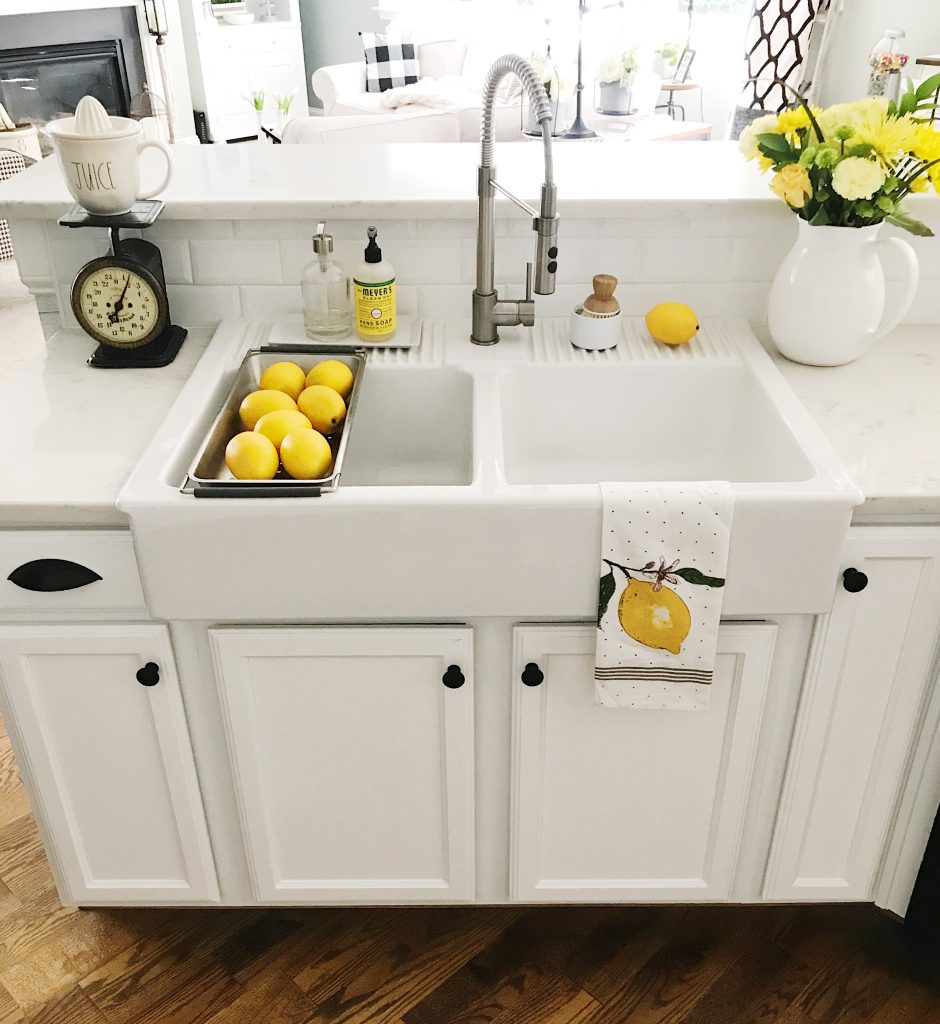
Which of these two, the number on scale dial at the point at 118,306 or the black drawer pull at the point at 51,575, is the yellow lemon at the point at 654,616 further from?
the number on scale dial at the point at 118,306

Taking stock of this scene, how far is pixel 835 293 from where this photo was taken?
1.44 metres

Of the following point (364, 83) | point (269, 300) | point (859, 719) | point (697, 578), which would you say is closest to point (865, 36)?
point (364, 83)

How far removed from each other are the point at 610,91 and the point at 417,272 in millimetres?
4193

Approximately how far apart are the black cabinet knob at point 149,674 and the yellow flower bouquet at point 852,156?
109cm

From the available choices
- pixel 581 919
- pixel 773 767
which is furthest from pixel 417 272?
pixel 581 919

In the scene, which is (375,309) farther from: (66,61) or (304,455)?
(66,61)

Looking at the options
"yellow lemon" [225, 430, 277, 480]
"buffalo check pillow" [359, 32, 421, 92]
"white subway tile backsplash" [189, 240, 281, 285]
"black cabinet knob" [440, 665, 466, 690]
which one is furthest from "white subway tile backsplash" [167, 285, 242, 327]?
"buffalo check pillow" [359, 32, 421, 92]

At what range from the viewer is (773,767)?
4.64ft

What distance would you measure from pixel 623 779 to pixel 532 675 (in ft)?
0.84

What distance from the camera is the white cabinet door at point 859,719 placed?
126cm

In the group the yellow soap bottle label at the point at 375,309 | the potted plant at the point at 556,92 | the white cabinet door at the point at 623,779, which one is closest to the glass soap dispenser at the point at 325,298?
the yellow soap bottle label at the point at 375,309

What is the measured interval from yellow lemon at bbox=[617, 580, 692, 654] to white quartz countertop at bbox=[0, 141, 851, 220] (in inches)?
26.7

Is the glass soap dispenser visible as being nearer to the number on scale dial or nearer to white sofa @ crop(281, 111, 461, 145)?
the number on scale dial

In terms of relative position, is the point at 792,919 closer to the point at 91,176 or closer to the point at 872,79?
the point at 91,176
